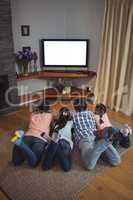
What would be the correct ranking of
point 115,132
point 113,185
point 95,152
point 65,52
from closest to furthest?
1. point 113,185
2. point 95,152
3. point 115,132
4. point 65,52

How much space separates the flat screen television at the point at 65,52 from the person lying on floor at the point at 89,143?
1.37 meters

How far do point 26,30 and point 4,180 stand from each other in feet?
8.50

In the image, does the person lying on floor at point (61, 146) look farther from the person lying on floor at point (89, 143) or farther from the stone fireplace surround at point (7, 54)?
the stone fireplace surround at point (7, 54)

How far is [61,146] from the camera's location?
7.69ft

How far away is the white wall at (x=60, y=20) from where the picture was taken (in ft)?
12.4

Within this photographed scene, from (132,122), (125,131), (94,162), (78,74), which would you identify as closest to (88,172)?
(94,162)

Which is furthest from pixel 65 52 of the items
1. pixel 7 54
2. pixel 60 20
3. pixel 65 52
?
pixel 7 54

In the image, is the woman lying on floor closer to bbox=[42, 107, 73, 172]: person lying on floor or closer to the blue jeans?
bbox=[42, 107, 73, 172]: person lying on floor

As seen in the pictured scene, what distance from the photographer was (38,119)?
2771mm

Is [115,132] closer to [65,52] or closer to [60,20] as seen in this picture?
[65,52]

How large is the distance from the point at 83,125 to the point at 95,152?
0.46 meters

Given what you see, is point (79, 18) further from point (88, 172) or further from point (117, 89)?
point (88, 172)

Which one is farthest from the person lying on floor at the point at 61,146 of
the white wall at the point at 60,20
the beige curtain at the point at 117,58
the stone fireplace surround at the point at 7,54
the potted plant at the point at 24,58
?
the white wall at the point at 60,20

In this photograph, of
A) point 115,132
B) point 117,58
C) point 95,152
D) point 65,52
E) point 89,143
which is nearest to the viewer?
point 95,152
